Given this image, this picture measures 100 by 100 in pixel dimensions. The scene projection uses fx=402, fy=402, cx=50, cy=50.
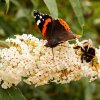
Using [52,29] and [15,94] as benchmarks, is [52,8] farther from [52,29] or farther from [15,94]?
[15,94]

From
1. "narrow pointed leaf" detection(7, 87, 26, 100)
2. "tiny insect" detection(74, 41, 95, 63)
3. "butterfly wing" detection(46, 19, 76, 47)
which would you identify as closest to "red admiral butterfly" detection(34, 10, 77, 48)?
"butterfly wing" detection(46, 19, 76, 47)

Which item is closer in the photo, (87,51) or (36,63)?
(36,63)

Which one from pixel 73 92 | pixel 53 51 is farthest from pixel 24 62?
pixel 73 92

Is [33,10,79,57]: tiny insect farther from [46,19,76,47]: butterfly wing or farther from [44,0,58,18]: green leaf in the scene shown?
[44,0,58,18]: green leaf

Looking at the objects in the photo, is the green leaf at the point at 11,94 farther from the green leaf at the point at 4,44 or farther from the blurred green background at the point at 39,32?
the blurred green background at the point at 39,32

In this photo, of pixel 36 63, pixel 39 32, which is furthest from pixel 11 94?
pixel 39 32

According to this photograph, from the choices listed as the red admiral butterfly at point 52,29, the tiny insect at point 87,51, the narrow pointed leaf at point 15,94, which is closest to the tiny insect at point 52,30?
the red admiral butterfly at point 52,29
